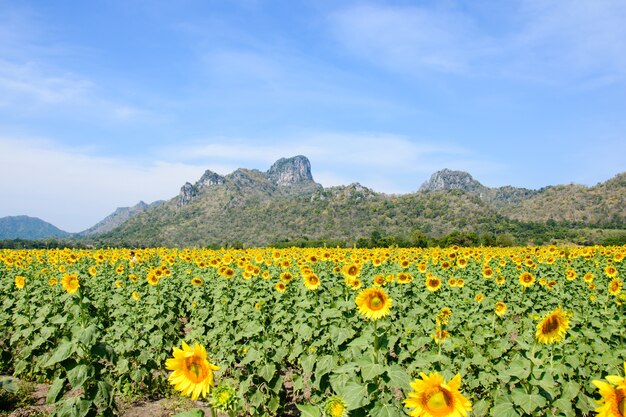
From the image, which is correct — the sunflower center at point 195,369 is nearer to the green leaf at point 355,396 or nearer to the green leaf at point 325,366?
the green leaf at point 355,396

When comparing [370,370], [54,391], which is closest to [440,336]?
[370,370]

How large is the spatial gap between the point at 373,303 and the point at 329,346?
251 centimetres

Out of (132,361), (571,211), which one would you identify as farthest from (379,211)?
(132,361)

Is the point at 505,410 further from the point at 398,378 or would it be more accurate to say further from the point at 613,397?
the point at 613,397

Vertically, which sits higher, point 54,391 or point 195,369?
point 195,369

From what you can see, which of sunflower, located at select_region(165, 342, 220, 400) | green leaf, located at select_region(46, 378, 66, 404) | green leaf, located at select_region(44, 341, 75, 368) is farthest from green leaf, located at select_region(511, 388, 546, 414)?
green leaf, located at select_region(46, 378, 66, 404)

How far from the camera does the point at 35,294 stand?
30.8 ft

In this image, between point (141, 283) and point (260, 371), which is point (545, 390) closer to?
point (260, 371)

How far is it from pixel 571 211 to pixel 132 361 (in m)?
138

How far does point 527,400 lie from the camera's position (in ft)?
11.7

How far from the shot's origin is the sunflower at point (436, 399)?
96.3 inches

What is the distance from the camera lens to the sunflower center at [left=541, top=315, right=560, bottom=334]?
3506 mm

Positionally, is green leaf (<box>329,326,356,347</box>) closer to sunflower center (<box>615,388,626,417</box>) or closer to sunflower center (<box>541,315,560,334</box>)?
sunflower center (<box>541,315,560,334</box>)

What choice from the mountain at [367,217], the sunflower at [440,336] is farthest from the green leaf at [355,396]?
the mountain at [367,217]
